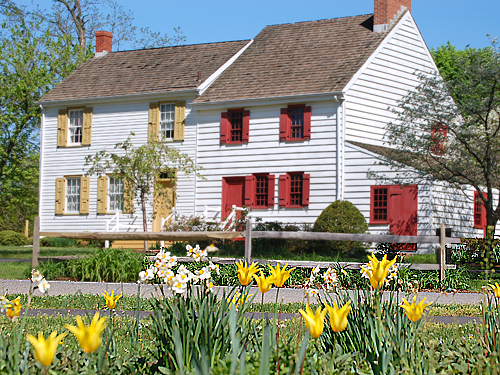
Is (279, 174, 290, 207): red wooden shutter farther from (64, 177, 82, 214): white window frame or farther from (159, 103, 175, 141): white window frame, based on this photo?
(64, 177, 82, 214): white window frame

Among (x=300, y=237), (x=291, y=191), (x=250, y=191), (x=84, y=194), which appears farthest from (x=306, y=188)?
(x=84, y=194)

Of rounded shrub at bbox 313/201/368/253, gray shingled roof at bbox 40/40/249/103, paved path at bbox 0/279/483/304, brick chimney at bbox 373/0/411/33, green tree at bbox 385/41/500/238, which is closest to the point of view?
paved path at bbox 0/279/483/304

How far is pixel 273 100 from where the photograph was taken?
25047 millimetres

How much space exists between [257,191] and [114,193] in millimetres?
7152

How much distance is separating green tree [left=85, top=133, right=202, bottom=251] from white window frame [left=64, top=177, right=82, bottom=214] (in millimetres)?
3614

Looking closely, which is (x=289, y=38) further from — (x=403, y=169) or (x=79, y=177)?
(x=79, y=177)

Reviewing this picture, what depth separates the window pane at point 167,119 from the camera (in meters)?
27.8

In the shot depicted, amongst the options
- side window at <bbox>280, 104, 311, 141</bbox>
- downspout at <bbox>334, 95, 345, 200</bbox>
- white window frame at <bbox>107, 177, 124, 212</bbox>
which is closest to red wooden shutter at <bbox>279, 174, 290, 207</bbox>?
side window at <bbox>280, 104, 311, 141</bbox>

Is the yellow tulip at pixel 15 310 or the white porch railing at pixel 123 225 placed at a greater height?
the white porch railing at pixel 123 225

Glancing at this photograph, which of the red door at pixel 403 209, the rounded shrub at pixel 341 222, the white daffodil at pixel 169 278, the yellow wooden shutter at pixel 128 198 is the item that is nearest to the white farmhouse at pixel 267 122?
the red door at pixel 403 209

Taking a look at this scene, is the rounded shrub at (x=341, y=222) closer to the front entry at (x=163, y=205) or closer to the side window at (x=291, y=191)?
the side window at (x=291, y=191)

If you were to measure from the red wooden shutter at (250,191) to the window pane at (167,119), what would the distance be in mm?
4474

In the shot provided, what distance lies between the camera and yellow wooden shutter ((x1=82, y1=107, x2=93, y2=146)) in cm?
2939

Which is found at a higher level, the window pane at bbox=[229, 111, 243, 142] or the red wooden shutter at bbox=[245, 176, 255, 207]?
the window pane at bbox=[229, 111, 243, 142]
